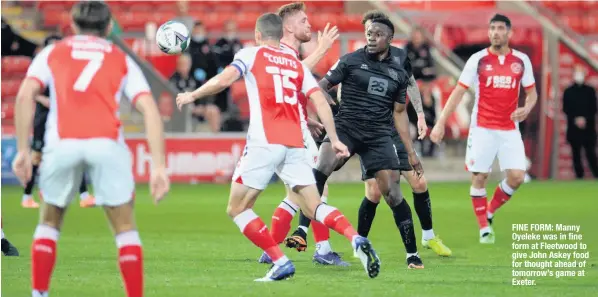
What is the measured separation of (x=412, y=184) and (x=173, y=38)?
254 centimetres

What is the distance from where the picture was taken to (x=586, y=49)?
79.7ft

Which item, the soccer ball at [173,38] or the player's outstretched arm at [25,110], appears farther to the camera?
the soccer ball at [173,38]

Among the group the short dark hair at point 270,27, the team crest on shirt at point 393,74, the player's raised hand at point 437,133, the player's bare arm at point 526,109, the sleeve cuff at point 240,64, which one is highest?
the short dark hair at point 270,27

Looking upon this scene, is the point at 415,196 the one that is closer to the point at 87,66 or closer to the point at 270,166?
the point at 270,166

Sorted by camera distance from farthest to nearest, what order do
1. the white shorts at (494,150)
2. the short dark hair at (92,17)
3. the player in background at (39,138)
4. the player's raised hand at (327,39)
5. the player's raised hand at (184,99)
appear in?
the player in background at (39,138), the white shorts at (494,150), the player's raised hand at (327,39), the player's raised hand at (184,99), the short dark hair at (92,17)

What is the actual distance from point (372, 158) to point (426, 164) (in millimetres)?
12973

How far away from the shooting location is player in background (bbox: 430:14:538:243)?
1169 cm

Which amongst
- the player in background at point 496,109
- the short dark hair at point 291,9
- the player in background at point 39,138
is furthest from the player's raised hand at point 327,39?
the player in background at point 39,138

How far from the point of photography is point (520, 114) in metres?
11.6

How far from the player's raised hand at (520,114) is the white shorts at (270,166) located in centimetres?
429

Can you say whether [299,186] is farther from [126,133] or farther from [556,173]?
[556,173]

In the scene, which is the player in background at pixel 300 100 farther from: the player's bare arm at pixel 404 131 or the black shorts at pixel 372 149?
the player's bare arm at pixel 404 131

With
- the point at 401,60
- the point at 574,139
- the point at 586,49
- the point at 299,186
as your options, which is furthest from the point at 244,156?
the point at 586,49

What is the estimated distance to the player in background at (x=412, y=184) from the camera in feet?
31.4
